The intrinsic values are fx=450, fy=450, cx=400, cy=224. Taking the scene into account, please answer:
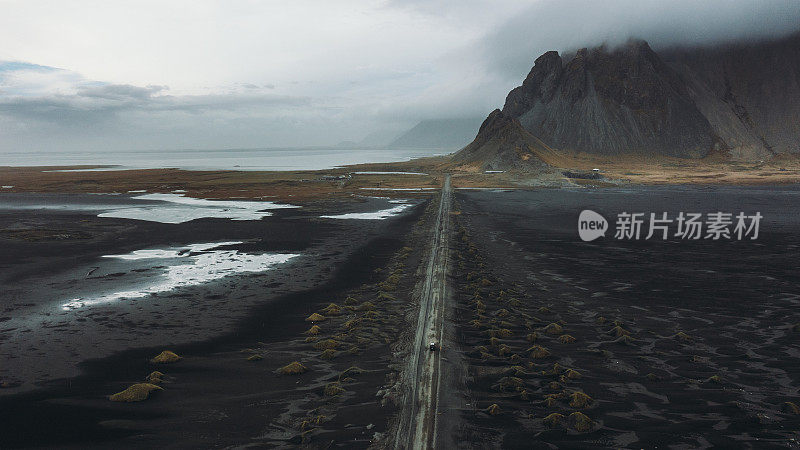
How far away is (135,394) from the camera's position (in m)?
14.2

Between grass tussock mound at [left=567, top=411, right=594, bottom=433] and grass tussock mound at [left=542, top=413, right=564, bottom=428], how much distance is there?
Answer: 0.27m

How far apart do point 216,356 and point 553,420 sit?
12.5 metres

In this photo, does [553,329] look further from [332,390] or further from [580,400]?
[332,390]

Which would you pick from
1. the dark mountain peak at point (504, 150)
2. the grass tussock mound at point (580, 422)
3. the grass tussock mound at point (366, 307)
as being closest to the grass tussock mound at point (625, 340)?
the grass tussock mound at point (580, 422)

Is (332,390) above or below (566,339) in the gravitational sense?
below

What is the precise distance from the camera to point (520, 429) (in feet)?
40.9

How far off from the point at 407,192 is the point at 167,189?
53.0 m

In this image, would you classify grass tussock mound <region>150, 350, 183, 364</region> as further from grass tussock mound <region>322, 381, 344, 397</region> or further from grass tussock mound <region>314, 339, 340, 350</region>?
grass tussock mound <region>322, 381, 344, 397</region>

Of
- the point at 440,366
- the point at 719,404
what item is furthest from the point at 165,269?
the point at 719,404

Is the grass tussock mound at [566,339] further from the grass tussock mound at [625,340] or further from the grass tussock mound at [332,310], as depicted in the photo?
the grass tussock mound at [332,310]

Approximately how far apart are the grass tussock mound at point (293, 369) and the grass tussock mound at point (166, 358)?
4305mm

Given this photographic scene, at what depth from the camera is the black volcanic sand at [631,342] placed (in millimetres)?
12531

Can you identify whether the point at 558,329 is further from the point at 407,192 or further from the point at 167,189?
the point at 167,189
